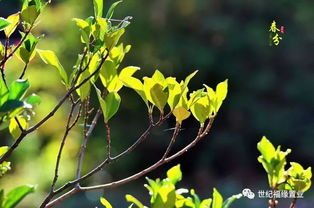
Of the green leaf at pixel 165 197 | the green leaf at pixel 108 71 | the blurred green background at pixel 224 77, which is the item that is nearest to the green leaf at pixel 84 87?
the green leaf at pixel 108 71

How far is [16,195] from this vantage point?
1.29ft

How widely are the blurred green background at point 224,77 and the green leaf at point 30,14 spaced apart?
3.19 metres

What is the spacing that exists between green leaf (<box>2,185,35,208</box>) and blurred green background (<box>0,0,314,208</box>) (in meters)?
3.33

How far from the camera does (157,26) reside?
4152 millimetres

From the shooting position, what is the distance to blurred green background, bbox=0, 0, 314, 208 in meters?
3.94

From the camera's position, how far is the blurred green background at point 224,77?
12.9 feet

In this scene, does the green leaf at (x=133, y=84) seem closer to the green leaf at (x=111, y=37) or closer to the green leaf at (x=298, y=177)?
the green leaf at (x=111, y=37)

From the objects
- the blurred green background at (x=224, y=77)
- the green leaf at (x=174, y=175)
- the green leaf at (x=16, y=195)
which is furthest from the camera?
the blurred green background at (x=224, y=77)

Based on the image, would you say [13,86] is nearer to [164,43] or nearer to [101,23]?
[101,23]

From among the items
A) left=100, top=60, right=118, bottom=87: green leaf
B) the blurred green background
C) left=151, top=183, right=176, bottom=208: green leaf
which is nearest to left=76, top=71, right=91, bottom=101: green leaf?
left=100, top=60, right=118, bottom=87: green leaf

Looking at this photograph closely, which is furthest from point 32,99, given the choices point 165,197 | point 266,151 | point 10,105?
point 266,151

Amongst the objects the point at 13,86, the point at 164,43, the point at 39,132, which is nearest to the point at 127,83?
the point at 13,86

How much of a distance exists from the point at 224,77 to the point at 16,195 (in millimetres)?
3772

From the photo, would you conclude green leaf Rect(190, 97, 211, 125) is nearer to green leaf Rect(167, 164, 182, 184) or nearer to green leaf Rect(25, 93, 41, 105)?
green leaf Rect(167, 164, 182, 184)
